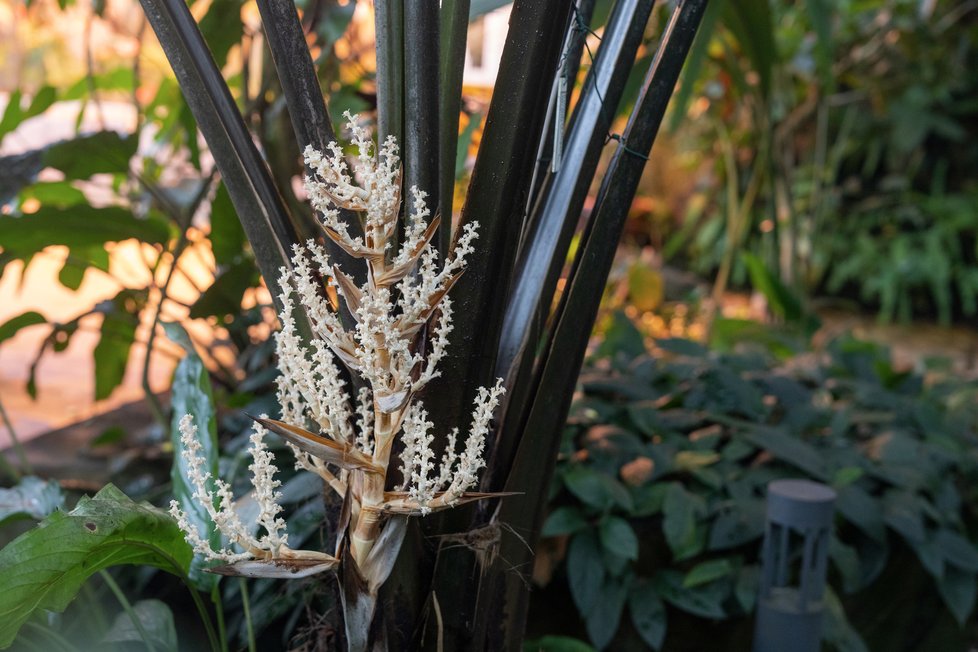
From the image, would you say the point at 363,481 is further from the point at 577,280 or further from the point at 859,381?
the point at 859,381

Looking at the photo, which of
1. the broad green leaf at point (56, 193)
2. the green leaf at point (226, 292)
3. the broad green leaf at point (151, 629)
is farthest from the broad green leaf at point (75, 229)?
the broad green leaf at point (151, 629)

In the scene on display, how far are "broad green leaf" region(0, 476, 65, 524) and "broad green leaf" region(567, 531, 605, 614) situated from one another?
0.63 m

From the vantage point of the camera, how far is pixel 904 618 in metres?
1.37

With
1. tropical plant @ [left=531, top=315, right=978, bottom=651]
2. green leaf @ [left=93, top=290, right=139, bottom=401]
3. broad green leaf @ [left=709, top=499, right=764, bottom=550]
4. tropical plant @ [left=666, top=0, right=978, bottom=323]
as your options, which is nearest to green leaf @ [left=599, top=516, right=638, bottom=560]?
tropical plant @ [left=531, top=315, right=978, bottom=651]

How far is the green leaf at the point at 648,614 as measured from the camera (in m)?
1.11

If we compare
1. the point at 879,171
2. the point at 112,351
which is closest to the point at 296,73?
the point at 112,351

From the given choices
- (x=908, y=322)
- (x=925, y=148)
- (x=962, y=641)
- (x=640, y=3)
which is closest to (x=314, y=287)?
(x=640, y=3)

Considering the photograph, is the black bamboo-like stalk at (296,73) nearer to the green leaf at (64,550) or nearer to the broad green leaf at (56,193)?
the green leaf at (64,550)

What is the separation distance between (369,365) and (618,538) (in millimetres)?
726

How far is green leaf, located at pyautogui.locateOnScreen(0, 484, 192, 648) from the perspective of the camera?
1.65 ft

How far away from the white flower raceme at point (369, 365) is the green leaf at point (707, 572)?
704mm

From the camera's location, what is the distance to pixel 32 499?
0.80 meters

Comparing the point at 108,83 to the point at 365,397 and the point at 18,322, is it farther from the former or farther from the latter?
the point at 365,397

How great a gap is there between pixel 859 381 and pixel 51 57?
19.9 feet
